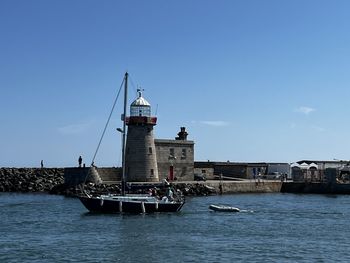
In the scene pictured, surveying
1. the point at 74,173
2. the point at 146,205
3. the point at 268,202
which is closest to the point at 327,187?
the point at 268,202

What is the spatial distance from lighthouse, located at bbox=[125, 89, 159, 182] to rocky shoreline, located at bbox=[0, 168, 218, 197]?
7.96 ft

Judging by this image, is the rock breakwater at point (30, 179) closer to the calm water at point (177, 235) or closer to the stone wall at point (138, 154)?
the stone wall at point (138, 154)

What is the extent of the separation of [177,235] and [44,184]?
127 ft

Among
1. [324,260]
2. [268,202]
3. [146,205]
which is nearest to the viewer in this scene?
[324,260]

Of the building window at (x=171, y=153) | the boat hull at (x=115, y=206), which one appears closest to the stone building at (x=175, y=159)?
the building window at (x=171, y=153)

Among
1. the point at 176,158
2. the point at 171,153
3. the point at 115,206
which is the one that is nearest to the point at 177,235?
the point at 115,206

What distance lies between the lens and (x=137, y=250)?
28125mm

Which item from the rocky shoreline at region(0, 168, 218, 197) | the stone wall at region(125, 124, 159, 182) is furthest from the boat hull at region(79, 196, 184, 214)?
the stone wall at region(125, 124, 159, 182)

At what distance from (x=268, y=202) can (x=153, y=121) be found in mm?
13021

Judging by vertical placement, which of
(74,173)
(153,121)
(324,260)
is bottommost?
(324,260)

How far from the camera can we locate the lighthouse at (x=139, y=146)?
58.8m

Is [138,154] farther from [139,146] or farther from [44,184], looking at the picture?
[44,184]

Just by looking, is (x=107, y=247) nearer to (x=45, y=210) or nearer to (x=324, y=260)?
(x=324, y=260)

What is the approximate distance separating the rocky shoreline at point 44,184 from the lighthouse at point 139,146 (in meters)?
2.43
